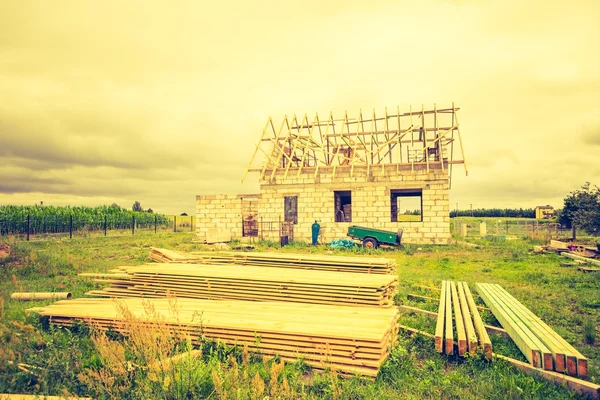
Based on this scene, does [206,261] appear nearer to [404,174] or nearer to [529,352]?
[529,352]

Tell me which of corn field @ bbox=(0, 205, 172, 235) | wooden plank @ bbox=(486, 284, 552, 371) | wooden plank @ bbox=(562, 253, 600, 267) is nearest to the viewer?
wooden plank @ bbox=(486, 284, 552, 371)

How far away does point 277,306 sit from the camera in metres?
6.02

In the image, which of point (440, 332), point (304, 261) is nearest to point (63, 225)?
point (304, 261)

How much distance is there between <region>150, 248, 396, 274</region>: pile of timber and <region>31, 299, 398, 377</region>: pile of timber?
2286 mm

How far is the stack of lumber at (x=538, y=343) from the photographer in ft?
13.9

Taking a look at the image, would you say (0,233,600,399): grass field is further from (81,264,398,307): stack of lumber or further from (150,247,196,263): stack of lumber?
(150,247,196,263): stack of lumber

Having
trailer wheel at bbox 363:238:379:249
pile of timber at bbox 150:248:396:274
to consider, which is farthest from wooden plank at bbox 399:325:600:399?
trailer wheel at bbox 363:238:379:249

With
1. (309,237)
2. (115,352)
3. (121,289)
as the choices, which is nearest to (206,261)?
(121,289)

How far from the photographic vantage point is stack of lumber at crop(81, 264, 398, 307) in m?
6.39

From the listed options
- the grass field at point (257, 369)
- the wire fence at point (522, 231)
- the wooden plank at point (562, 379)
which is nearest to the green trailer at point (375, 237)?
the wire fence at point (522, 231)

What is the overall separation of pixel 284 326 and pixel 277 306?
1.24 m

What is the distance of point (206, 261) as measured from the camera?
31.9ft

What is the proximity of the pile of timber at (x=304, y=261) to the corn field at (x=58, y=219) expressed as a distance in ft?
67.7

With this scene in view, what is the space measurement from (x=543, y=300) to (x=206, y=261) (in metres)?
7.50
